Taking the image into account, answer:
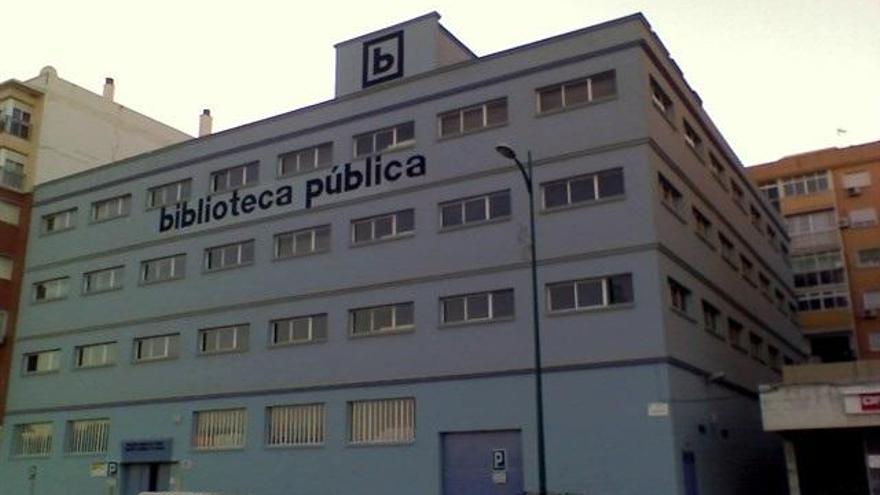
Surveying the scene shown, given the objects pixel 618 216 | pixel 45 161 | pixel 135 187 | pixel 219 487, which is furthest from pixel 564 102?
pixel 45 161

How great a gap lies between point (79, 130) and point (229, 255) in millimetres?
16245

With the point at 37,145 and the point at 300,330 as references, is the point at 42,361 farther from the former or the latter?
the point at 300,330

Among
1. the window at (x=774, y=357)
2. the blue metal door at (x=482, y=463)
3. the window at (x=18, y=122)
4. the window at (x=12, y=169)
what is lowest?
the blue metal door at (x=482, y=463)

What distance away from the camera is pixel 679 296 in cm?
2800

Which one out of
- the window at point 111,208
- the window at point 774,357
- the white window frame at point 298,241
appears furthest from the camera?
the window at point 774,357

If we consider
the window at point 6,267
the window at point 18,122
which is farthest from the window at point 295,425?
the window at point 18,122

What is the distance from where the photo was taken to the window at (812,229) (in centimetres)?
5550

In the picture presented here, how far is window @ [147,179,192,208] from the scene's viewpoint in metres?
37.1

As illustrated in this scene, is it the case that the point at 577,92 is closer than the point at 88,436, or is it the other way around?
the point at 577,92

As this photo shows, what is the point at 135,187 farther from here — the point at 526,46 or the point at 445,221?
the point at 526,46

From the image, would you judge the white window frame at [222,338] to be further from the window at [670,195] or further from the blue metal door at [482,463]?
the window at [670,195]

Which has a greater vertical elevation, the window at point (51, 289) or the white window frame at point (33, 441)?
the window at point (51, 289)

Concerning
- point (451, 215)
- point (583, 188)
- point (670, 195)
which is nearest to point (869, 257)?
point (670, 195)

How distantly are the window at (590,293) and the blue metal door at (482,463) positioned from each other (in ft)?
13.8
